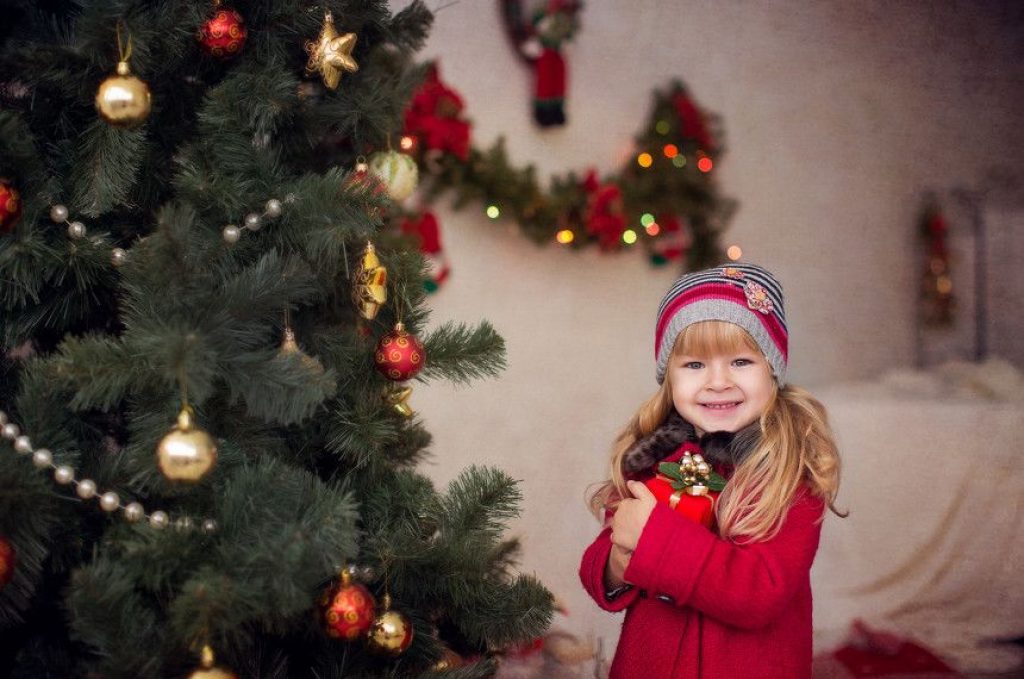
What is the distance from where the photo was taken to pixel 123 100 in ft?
3.21

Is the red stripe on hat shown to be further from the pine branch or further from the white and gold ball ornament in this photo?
the white and gold ball ornament

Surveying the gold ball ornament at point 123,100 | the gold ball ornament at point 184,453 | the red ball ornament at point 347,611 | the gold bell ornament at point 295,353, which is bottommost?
the red ball ornament at point 347,611

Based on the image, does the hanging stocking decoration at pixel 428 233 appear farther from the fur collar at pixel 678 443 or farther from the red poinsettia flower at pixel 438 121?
the fur collar at pixel 678 443

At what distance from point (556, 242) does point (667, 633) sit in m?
2.06

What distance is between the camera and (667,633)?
4.43ft

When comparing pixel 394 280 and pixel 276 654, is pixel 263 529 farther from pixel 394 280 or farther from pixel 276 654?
pixel 394 280

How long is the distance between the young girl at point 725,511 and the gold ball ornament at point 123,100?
827mm

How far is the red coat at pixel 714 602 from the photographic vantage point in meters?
1.25

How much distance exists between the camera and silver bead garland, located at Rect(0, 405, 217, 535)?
0.96 m

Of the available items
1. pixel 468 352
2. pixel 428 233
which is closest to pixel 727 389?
pixel 468 352

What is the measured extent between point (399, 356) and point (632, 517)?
0.42m

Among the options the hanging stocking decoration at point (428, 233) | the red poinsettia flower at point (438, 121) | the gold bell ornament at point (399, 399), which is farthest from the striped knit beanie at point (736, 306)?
the red poinsettia flower at point (438, 121)

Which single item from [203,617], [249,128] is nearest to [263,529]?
[203,617]

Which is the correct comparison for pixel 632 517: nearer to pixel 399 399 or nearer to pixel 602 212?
pixel 399 399
